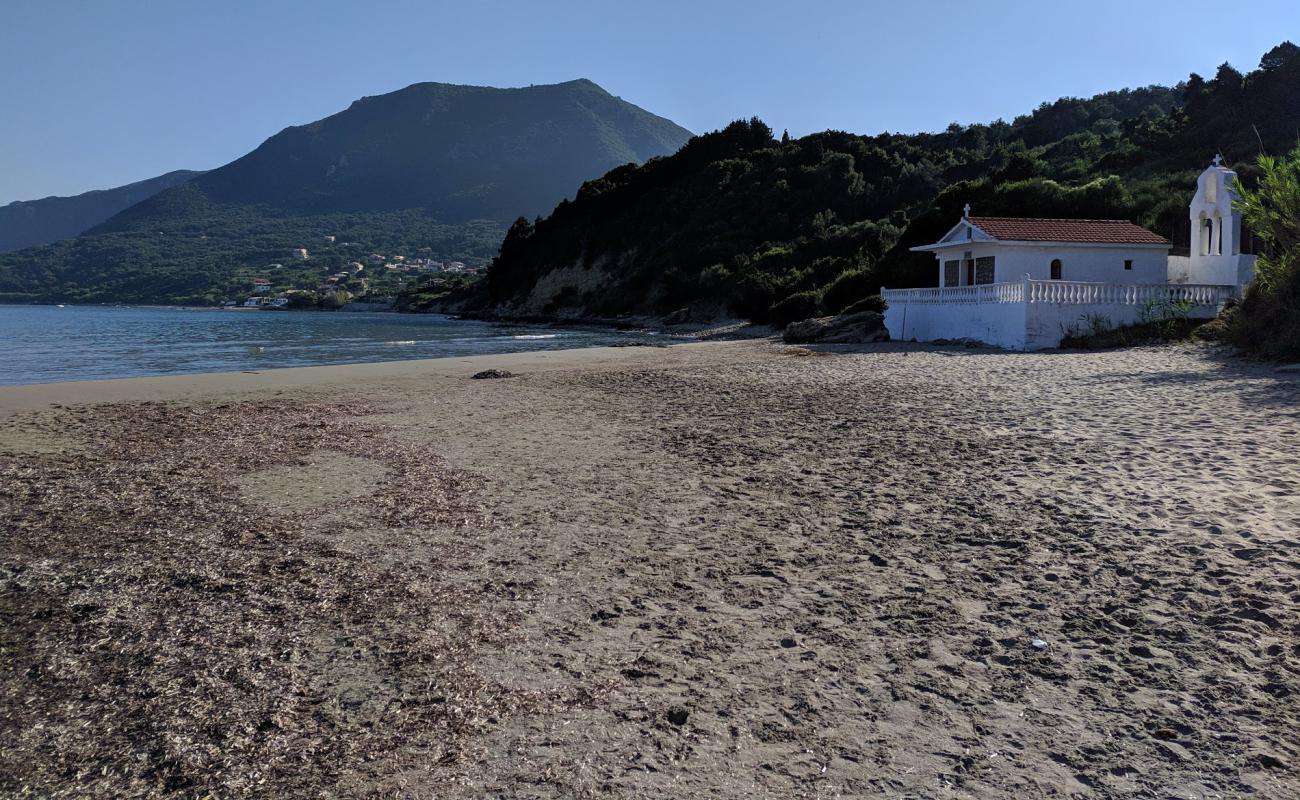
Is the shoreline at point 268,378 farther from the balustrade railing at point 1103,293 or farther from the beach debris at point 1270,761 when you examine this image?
the beach debris at point 1270,761

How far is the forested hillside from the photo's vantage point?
37.2m

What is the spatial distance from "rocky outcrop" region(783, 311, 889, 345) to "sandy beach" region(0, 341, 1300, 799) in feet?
57.9

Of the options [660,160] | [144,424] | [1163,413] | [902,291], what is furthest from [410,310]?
[1163,413]

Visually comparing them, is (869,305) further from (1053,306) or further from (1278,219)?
(1278,219)

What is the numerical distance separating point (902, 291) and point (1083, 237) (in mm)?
5527

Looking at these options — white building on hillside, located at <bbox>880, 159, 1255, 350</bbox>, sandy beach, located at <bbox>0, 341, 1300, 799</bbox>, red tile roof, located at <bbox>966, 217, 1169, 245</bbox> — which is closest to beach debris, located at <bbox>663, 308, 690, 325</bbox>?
white building on hillside, located at <bbox>880, 159, 1255, 350</bbox>

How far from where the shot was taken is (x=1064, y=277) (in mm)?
25312

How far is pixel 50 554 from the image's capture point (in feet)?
19.3

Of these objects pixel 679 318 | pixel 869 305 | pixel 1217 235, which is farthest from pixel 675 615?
pixel 679 318

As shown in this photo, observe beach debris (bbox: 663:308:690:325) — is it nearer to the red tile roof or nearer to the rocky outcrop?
the rocky outcrop

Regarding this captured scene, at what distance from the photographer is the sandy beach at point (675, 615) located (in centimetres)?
315

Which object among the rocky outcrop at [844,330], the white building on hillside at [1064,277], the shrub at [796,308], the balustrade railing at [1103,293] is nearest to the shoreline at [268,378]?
the rocky outcrop at [844,330]

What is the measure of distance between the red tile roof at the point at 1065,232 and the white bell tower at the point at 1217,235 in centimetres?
116

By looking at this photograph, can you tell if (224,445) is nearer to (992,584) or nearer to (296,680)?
(296,680)
